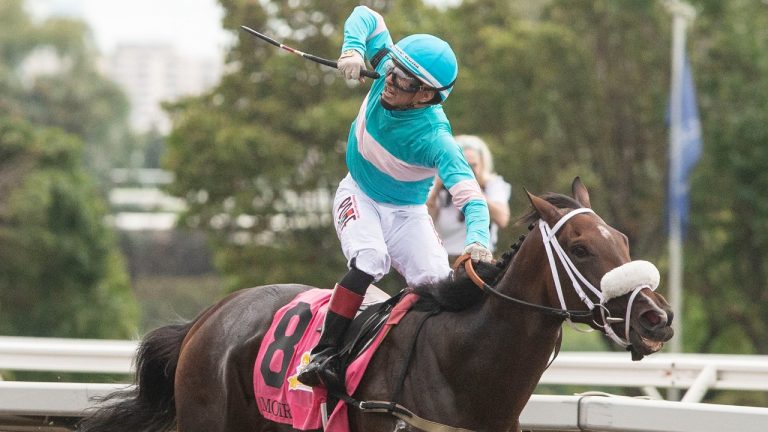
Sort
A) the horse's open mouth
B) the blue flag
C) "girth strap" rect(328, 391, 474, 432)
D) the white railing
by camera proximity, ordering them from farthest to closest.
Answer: the blue flag, the white railing, "girth strap" rect(328, 391, 474, 432), the horse's open mouth

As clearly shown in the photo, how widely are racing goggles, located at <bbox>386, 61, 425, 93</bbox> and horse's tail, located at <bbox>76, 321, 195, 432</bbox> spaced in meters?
2.02

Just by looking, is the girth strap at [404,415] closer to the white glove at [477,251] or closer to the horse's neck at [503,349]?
the horse's neck at [503,349]

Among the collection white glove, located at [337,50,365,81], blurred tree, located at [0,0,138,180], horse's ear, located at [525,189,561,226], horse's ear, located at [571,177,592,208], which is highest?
blurred tree, located at [0,0,138,180]

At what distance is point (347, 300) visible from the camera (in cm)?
600

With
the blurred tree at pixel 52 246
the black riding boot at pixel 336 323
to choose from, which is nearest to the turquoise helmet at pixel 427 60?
the black riding boot at pixel 336 323

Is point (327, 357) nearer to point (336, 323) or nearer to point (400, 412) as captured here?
point (336, 323)

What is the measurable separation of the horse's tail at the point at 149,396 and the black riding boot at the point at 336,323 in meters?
1.29

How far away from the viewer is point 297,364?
6254mm

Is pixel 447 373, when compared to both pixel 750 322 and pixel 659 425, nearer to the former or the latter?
pixel 659 425

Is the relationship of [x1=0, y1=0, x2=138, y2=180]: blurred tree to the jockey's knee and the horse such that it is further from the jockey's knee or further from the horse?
the horse

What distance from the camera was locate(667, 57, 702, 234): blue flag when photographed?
1034 inches

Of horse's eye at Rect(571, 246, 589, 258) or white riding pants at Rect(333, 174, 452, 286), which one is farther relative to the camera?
white riding pants at Rect(333, 174, 452, 286)

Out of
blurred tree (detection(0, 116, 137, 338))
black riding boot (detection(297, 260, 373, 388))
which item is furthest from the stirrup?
blurred tree (detection(0, 116, 137, 338))

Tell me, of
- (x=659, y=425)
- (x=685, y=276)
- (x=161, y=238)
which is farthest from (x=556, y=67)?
(x=161, y=238)
